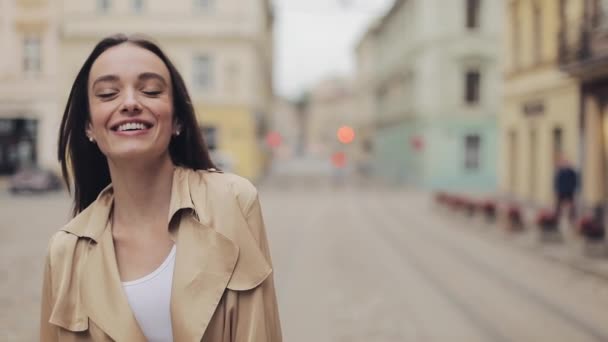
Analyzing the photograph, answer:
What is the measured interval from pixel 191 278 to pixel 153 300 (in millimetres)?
135

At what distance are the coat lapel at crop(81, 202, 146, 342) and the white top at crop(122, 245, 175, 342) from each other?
4cm

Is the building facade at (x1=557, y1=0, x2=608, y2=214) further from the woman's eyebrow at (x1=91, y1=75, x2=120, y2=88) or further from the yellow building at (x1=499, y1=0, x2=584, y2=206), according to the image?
the woman's eyebrow at (x1=91, y1=75, x2=120, y2=88)

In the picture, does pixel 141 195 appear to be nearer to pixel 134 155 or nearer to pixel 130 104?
pixel 134 155

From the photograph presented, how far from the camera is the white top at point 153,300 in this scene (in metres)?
1.72

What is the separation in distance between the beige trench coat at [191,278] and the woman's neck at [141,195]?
0.06m

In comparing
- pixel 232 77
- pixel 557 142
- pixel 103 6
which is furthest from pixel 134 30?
pixel 557 142

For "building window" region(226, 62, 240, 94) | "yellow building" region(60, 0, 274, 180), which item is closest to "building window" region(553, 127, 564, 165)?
"yellow building" region(60, 0, 274, 180)

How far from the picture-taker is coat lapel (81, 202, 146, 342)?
1.66 m

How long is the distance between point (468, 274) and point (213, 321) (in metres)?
9.28

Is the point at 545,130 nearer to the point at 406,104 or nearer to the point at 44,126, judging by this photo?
the point at 406,104

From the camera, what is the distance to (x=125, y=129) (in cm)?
175

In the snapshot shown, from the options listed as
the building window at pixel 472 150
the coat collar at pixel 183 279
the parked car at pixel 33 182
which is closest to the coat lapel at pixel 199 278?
the coat collar at pixel 183 279

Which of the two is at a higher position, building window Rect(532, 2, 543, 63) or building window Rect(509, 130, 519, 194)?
building window Rect(532, 2, 543, 63)

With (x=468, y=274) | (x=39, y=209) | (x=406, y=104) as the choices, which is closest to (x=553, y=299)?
(x=468, y=274)
